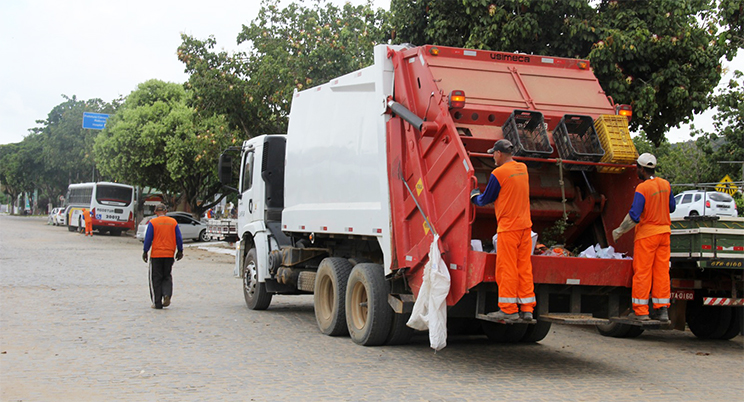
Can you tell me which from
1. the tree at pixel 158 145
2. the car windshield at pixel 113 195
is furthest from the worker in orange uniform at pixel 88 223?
the tree at pixel 158 145

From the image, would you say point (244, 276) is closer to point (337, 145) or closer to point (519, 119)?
point (337, 145)

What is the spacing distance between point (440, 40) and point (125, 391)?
361 inches

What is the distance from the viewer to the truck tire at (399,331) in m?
8.45

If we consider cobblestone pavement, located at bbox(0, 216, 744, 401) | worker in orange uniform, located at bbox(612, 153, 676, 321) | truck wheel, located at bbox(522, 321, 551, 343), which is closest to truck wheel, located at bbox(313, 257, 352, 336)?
cobblestone pavement, located at bbox(0, 216, 744, 401)

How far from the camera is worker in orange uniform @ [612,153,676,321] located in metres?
7.03

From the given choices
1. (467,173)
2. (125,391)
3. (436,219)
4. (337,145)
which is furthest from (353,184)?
(125,391)

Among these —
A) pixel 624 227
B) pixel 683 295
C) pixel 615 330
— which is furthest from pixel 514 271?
pixel 615 330

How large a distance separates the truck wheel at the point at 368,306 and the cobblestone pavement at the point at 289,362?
195 mm

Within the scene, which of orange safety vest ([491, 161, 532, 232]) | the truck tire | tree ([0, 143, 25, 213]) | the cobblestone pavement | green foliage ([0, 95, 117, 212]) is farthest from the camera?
tree ([0, 143, 25, 213])

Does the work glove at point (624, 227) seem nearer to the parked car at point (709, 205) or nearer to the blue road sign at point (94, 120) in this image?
the parked car at point (709, 205)

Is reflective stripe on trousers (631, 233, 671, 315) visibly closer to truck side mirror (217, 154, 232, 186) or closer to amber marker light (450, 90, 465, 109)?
amber marker light (450, 90, 465, 109)

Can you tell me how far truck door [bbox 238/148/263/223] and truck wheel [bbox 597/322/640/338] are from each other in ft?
17.6

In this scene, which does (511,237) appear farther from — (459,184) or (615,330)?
(615,330)

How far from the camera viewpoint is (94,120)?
48.1 metres
